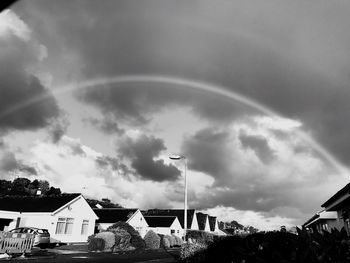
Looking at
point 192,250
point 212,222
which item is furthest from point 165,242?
point 212,222

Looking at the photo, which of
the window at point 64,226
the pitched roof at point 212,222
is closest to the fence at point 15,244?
the window at point 64,226

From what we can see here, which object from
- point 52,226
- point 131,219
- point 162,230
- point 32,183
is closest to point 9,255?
point 52,226

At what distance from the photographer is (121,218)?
43719mm

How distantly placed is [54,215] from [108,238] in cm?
745

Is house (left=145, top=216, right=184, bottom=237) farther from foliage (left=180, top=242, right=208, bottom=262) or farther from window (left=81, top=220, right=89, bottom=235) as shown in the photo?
foliage (left=180, top=242, right=208, bottom=262)

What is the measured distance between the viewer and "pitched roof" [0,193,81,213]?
32312mm

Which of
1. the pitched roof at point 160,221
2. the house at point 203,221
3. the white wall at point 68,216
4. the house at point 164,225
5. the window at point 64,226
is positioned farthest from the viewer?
the house at point 203,221

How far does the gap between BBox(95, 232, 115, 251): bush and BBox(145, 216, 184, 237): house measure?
23.7 metres

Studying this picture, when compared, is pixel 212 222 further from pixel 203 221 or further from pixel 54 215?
pixel 54 215

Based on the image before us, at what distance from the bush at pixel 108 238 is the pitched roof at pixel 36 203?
290 inches

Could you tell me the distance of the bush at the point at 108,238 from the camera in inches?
1059

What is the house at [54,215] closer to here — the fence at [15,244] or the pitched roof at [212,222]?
the fence at [15,244]

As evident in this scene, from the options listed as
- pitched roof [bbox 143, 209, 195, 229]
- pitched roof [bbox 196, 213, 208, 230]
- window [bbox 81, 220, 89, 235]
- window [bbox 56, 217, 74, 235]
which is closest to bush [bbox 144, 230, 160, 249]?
window [bbox 81, 220, 89, 235]

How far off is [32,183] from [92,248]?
95255mm
